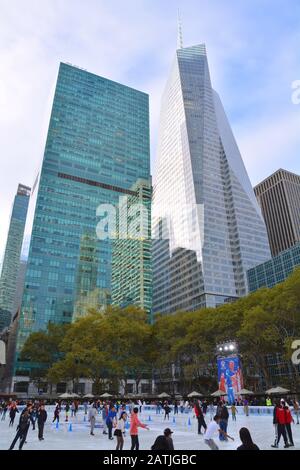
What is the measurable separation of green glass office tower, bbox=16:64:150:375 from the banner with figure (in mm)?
66557

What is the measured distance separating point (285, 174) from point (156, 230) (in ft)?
220

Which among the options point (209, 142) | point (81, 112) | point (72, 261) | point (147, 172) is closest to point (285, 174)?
point (209, 142)

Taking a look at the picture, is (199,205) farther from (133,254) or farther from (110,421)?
(110,421)

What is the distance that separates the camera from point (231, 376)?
47.0 metres

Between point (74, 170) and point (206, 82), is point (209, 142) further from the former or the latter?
point (74, 170)

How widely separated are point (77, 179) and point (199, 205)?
46120 mm

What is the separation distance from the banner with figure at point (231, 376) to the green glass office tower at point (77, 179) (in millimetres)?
66557

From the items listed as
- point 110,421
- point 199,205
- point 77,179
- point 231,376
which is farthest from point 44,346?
point 199,205
